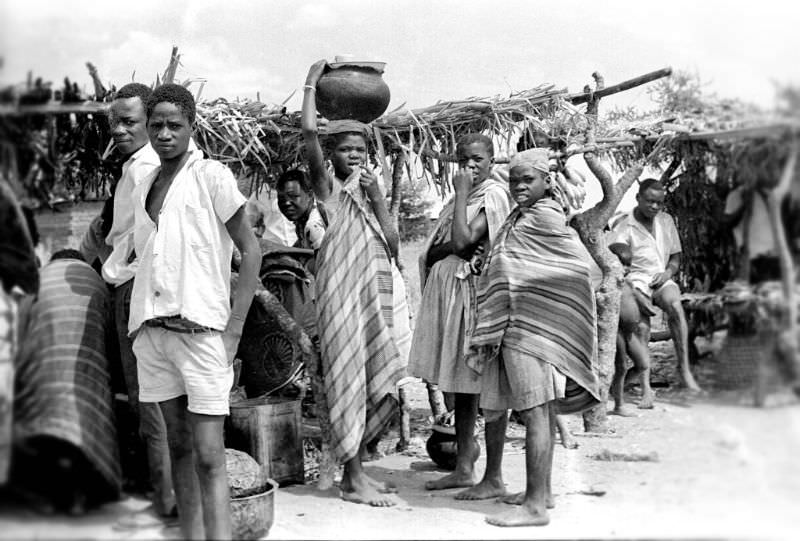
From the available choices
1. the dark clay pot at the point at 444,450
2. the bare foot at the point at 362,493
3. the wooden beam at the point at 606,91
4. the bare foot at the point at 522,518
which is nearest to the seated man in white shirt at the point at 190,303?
the bare foot at the point at 362,493

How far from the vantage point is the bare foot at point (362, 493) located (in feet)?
14.6

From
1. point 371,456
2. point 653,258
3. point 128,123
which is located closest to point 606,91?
point 653,258

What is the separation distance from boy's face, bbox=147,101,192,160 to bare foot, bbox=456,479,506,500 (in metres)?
2.38

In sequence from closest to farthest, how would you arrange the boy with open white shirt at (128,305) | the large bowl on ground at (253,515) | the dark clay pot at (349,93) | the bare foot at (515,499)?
the large bowl on ground at (253,515) < the boy with open white shirt at (128,305) < the bare foot at (515,499) < the dark clay pot at (349,93)

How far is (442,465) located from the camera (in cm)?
532

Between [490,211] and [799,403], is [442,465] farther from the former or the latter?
[799,403]

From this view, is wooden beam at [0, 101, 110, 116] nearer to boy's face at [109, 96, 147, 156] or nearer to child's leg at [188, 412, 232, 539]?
boy's face at [109, 96, 147, 156]

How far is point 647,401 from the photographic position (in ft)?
16.5

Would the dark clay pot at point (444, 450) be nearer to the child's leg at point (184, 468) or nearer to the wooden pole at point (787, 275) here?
the child's leg at point (184, 468)

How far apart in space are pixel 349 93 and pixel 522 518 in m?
2.61

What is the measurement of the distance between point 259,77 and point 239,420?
252 centimetres

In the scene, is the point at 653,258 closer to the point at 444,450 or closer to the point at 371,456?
the point at 444,450

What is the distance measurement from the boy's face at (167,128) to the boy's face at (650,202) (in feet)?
9.63

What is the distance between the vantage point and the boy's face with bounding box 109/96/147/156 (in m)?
4.08
